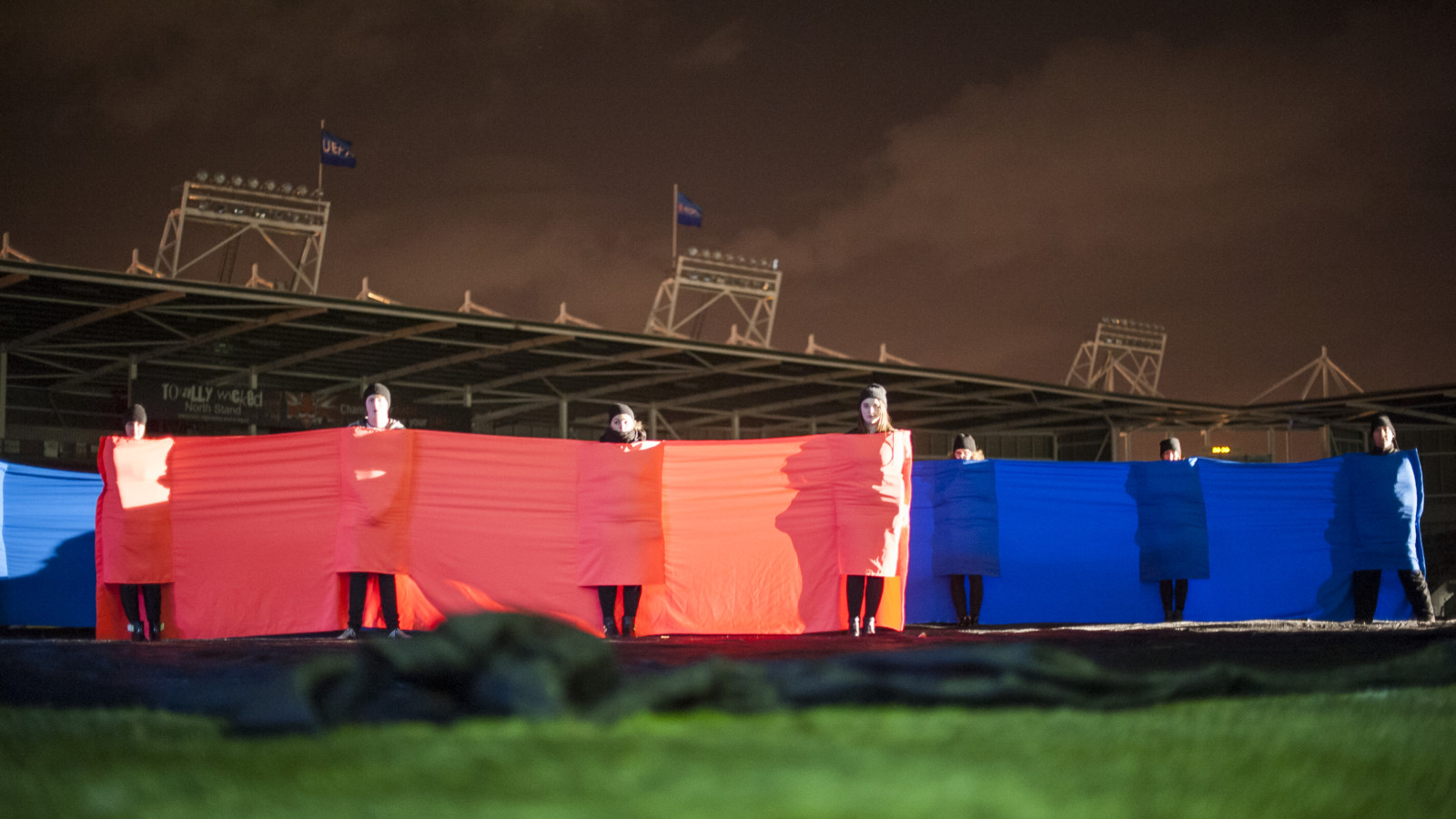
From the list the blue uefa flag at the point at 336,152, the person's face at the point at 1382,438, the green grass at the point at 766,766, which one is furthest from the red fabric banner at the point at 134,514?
the blue uefa flag at the point at 336,152

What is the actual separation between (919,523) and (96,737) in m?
7.27

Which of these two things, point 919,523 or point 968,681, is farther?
point 919,523

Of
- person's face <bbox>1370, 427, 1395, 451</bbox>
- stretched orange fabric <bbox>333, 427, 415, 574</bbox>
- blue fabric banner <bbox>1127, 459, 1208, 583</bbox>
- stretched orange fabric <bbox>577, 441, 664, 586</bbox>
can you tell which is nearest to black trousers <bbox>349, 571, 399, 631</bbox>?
stretched orange fabric <bbox>333, 427, 415, 574</bbox>

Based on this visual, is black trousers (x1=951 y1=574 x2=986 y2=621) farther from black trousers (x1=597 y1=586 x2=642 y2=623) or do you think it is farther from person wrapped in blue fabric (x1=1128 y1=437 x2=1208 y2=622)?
black trousers (x1=597 y1=586 x2=642 y2=623)

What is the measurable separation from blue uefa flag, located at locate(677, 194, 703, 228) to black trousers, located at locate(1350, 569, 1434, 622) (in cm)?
4147

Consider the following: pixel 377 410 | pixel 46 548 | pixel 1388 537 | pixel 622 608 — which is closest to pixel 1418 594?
pixel 1388 537

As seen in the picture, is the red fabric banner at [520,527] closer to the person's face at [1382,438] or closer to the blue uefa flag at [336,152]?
the person's face at [1382,438]

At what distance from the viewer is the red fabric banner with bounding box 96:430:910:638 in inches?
291

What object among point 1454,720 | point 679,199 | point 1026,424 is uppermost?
point 679,199

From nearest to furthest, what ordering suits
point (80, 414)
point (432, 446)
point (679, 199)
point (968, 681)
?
point (968, 681)
point (432, 446)
point (80, 414)
point (679, 199)

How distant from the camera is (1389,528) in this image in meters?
8.91

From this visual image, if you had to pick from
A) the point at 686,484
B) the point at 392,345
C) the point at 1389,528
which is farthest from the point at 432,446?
the point at 392,345

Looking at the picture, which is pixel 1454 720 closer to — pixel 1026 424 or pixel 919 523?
pixel 919 523

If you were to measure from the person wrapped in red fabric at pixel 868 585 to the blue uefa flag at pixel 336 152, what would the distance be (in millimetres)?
37361
